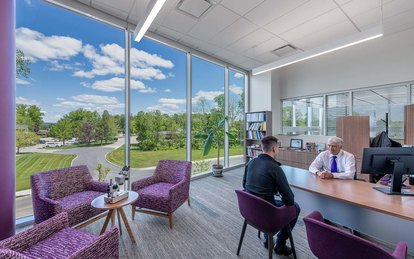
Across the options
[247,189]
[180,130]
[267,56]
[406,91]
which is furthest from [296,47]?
[247,189]

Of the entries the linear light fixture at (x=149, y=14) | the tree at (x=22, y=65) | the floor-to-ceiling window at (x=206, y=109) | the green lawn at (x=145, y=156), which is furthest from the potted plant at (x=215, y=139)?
the tree at (x=22, y=65)

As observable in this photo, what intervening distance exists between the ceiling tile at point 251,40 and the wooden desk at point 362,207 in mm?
3099

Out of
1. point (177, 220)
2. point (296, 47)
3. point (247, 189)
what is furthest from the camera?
point (296, 47)

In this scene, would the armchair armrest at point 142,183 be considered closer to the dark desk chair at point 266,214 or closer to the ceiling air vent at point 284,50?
the dark desk chair at point 266,214

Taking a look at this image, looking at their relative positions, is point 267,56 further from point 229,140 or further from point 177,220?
point 177,220

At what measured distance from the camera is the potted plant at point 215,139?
192 inches

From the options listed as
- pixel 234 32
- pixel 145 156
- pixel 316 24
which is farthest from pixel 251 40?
pixel 145 156

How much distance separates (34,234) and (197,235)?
1656mm

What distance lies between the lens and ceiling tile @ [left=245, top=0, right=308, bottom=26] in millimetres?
2987

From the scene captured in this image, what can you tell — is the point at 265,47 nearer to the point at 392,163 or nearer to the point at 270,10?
the point at 270,10

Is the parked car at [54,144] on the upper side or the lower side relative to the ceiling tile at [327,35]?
lower

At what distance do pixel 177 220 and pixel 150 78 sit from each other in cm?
288

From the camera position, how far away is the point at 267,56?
16.9 feet

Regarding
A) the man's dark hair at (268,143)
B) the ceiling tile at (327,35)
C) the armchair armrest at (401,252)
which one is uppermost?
the ceiling tile at (327,35)
